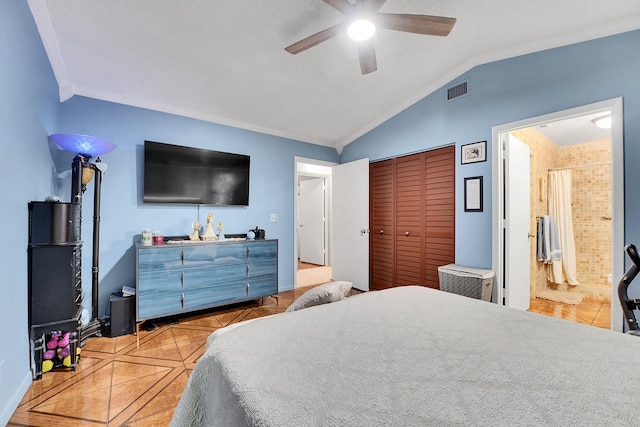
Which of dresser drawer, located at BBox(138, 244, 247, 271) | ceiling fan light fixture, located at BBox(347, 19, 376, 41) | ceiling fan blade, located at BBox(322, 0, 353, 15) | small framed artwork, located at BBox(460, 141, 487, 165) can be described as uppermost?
ceiling fan blade, located at BBox(322, 0, 353, 15)

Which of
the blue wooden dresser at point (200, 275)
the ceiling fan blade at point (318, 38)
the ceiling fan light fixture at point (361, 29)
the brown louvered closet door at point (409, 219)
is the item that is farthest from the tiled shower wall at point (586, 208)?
the blue wooden dresser at point (200, 275)

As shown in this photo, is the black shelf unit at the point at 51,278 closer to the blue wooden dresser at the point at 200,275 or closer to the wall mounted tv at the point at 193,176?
the blue wooden dresser at the point at 200,275

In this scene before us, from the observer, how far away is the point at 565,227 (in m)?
4.11

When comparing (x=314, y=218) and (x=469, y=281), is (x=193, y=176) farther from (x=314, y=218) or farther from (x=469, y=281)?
(x=314, y=218)

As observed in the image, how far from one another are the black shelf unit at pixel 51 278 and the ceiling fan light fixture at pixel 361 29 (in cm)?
238

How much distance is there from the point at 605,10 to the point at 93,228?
15.5 feet

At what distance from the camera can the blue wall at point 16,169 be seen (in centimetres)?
153

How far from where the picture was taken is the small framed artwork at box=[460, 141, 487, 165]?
3006mm

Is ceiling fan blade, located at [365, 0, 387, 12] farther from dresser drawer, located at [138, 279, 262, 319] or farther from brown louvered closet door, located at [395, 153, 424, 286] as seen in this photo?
dresser drawer, located at [138, 279, 262, 319]

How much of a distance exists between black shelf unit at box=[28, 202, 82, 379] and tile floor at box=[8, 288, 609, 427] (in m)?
0.21

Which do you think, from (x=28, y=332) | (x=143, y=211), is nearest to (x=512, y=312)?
(x=28, y=332)

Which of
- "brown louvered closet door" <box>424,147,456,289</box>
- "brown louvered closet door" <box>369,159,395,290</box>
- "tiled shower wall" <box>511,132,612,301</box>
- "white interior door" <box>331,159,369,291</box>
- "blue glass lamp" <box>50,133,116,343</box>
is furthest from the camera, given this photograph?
"white interior door" <box>331,159,369,291</box>

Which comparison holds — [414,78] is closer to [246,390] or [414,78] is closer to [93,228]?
[246,390]

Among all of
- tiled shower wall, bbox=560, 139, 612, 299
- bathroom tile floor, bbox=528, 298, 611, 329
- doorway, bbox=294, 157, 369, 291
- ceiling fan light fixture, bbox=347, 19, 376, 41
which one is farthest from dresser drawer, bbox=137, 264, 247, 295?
tiled shower wall, bbox=560, 139, 612, 299
